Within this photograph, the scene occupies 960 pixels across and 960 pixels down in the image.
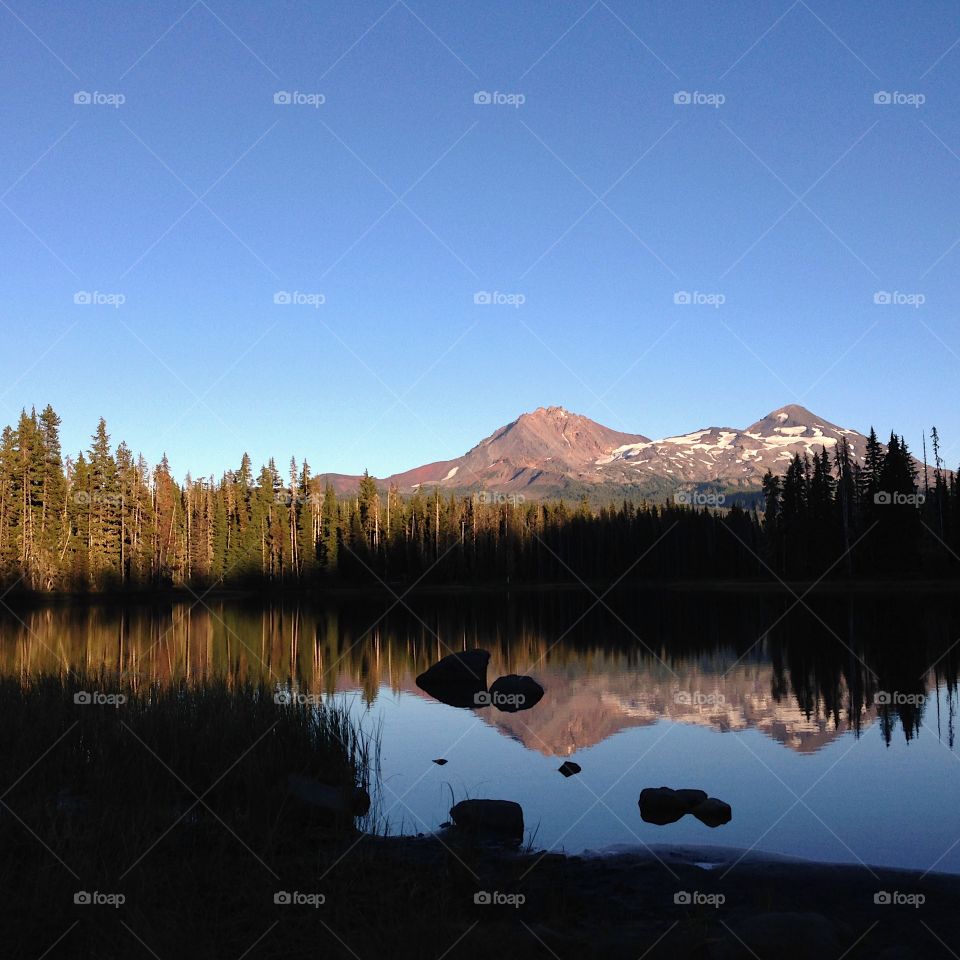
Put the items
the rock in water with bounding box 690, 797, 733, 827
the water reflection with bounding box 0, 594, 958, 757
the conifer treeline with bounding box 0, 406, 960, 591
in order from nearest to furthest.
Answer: the rock in water with bounding box 690, 797, 733, 827 < the water reflection with bounding box 0, 594, 958, 757 < the conifer treeline with bounding box 0, 406, 960, 591

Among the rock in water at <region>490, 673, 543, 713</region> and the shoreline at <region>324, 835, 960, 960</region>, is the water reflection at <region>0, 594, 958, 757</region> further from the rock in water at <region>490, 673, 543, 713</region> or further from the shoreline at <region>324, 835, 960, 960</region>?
the shoreline at <region>324, 835, 960, 960</region>

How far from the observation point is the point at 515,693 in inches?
1189

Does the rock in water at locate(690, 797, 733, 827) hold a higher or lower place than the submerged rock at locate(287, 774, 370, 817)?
lower

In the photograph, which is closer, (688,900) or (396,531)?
(688,900)

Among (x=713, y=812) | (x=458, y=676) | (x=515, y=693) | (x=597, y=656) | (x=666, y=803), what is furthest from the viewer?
(x=597, y=656)

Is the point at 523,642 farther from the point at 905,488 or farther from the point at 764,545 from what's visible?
the point at 764,545

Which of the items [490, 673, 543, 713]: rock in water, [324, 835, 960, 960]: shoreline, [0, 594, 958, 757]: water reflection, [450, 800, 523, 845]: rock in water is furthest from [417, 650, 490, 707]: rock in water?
[324, 835, 960, 960]: shoreline

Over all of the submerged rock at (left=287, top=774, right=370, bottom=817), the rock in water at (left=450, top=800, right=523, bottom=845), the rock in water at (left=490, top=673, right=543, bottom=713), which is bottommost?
the rock in water at (left=490, top=673, right=543, bottom=713)

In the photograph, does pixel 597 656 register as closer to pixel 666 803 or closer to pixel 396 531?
pixel 666 803

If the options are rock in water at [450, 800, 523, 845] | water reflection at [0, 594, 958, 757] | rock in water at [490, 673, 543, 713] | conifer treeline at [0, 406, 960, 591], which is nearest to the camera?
rock in water at [450, 800, 523, 845]

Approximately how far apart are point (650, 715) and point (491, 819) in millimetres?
12756

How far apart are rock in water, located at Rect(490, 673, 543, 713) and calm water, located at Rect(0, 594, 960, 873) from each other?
0.64 metres

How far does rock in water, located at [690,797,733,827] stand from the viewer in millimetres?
15164

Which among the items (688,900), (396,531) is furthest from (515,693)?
(396,531)
